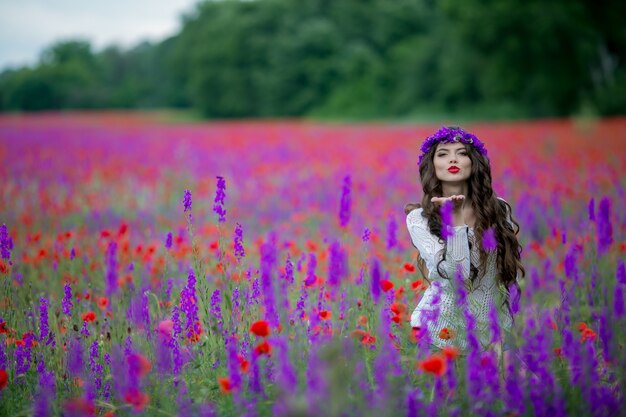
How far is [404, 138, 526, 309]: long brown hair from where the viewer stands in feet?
9.13

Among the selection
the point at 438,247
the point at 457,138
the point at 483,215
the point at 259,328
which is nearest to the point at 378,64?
the point at 457,138

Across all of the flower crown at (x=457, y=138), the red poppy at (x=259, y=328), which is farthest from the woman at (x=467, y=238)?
the red poppy at (x=259, y=328)

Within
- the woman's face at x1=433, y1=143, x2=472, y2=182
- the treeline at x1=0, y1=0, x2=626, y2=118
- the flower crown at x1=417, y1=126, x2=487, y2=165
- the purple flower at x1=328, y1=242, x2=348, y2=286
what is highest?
the treeline at x1=0, y1=0, x2=626, y2=118

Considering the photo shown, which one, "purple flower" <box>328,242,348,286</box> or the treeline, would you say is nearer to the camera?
"purple flower" <box>328,242,348,286</box>

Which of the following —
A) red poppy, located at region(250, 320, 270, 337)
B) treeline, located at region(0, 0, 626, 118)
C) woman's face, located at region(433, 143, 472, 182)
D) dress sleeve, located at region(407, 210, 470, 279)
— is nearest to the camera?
red poppy, located at region(250, 320, 270, 337)

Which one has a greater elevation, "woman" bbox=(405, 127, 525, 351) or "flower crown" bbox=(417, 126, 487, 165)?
"flower crown" bbox=(417, 126, 487, 165)

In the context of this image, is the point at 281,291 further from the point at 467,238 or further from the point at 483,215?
the point at 483,215

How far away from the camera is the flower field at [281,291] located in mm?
2094

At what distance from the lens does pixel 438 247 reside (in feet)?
8.93

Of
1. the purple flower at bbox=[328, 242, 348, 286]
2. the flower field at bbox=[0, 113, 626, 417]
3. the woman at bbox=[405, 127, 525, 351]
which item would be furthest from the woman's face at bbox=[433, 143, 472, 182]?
the purple flower at bbox=[328, 242, 348, 286]

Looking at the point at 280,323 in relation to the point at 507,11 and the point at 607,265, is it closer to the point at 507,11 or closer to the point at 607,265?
the point at 607,265

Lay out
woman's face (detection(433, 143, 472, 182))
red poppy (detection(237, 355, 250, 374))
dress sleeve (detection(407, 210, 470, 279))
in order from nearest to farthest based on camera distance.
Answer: red poppy (detection(237, 355, 250, 374))
dress sleeve (detection(407, 210, 470, 279))
woman's face (detection(433, 143, 472, 182))

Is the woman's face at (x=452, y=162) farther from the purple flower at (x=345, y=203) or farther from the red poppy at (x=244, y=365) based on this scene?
the red poppy at (x=244, y=365)

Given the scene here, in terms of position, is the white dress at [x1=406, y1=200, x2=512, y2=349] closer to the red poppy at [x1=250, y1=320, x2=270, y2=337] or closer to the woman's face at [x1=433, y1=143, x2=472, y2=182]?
the woman's face at [x1=433, y1=143, x2=472, y2=182]
